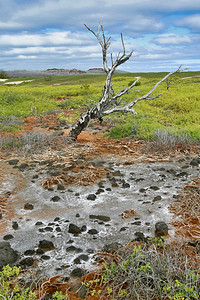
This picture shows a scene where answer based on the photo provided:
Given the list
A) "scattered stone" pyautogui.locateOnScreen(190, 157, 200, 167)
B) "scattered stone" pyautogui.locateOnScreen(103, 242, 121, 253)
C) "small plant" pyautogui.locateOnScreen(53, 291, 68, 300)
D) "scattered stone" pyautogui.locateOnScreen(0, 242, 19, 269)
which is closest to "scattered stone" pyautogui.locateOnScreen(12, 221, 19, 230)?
"scattered stone" pyautogui.locateOnScreen(0, 242, 19, 269)

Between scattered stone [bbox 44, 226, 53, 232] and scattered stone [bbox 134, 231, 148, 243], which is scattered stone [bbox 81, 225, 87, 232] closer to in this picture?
scattered stone [bbox 44, 226, 53, 232]

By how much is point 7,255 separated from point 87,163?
4.63 meters

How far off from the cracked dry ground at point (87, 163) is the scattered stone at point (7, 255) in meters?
0.79

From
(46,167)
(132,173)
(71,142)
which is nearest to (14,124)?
(71,142)

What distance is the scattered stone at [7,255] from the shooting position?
4066 millimetres

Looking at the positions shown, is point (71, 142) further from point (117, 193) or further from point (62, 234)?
point (62, 234)

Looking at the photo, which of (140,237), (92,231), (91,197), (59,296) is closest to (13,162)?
(91,197)

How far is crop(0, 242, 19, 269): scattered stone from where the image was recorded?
4.07 m

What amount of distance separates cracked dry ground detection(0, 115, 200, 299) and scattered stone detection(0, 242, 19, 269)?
0.79m

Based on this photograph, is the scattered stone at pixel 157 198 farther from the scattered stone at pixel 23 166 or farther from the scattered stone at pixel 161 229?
the scattered stone at pixel 23 166

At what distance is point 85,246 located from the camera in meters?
4.54

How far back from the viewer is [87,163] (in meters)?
8.52

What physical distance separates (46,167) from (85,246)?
160 inches

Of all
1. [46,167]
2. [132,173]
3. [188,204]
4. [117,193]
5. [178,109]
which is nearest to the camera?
[188,204]
